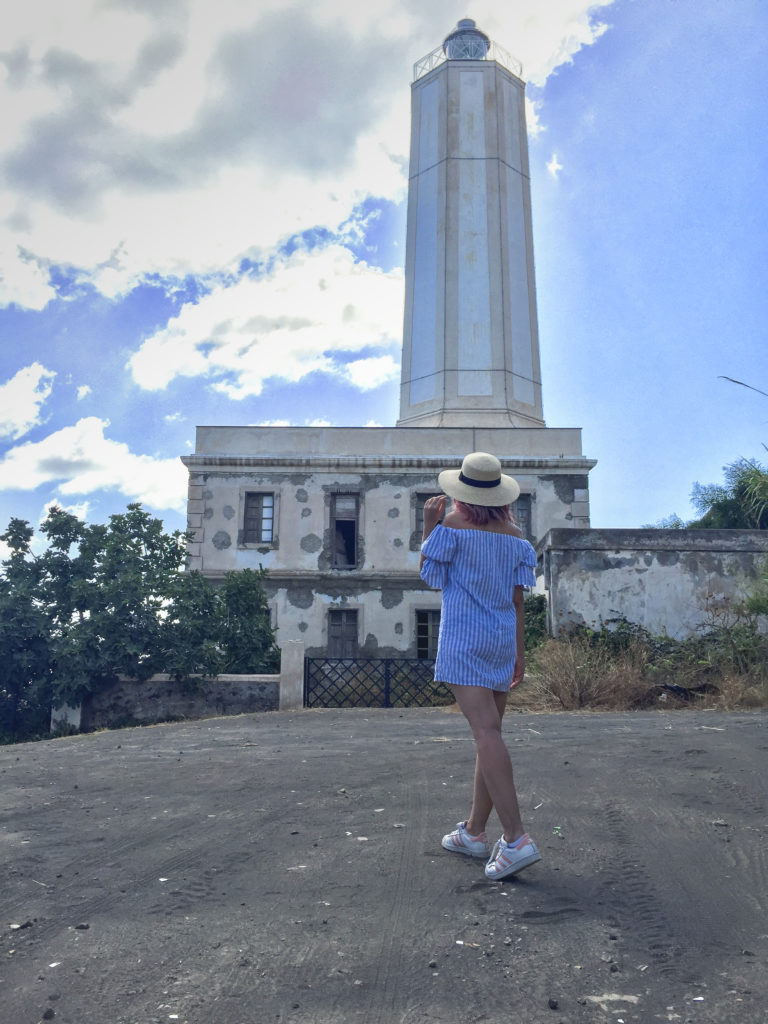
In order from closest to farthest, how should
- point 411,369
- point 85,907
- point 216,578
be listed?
point 85,907 → point 216,578 → point 411,369

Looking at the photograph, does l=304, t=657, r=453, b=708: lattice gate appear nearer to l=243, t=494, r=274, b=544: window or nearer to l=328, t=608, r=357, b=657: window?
l=328, t=608, r=357, b=657: window

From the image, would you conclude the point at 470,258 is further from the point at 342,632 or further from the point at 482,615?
the point at 482,615

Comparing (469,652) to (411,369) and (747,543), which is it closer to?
(747,543)

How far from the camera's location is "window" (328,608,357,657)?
75.9 ft

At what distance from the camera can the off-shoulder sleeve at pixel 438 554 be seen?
401 cm

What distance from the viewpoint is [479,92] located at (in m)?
27.5

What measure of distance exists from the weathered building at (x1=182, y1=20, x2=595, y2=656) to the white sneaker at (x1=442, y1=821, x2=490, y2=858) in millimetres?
19007

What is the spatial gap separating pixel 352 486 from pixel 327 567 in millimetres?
2303

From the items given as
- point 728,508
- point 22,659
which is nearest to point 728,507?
point 728,508

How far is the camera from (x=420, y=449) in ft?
79.4

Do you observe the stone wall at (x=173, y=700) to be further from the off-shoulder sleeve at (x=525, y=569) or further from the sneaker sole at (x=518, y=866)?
the sneaker sole at (x=518, y=866)

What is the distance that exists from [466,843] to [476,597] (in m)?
1.11

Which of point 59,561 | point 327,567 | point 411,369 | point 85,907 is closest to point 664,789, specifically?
point 85,907

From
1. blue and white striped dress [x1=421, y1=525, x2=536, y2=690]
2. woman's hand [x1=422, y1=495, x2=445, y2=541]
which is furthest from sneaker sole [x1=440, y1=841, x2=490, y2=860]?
woman's hand [x1=422, y1=495, x2=445, y2=541]
